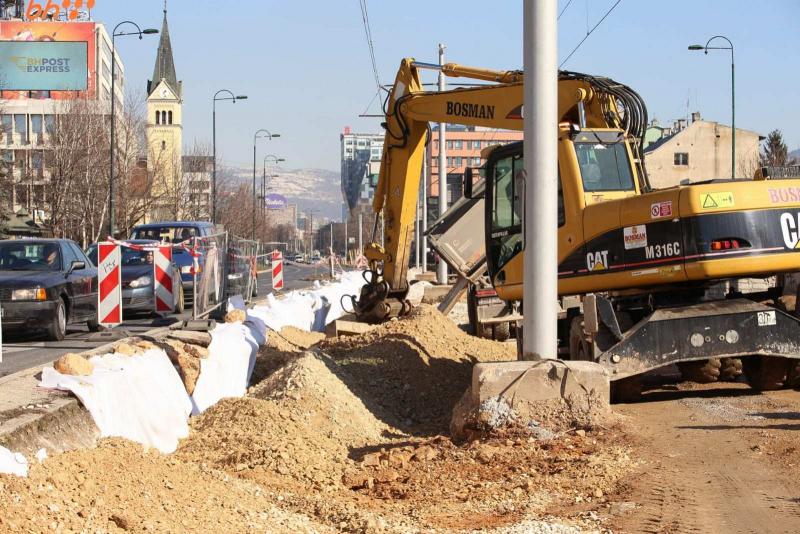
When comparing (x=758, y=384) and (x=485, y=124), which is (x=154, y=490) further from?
(x=485, y=124)

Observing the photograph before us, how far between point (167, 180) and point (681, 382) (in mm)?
54644

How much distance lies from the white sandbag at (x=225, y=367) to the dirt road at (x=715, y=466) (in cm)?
404

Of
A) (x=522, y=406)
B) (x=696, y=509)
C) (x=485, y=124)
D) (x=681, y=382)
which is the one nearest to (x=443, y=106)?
(x=485, y=124)

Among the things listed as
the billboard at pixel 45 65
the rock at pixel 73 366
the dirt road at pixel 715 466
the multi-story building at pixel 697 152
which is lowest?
the dirt road at pixel 715 466

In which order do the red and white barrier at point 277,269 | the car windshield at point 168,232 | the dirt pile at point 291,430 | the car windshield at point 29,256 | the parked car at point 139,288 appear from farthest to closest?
the red and white barrier at point 277,269, the car windshield at point 168,232, the parked car at point 139,288, the car windshield at point 29,256, the dirt pile at point 291,430

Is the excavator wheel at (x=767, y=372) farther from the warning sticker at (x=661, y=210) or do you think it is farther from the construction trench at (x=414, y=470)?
the warning sticker at (x=661, y=210)

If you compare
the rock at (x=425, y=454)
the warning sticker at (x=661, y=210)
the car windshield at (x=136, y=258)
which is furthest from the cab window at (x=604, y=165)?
the car windshield at (x=136, y=258)

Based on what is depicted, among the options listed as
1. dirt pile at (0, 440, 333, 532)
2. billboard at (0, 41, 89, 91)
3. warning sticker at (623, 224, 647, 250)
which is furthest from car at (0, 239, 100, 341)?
billboard at (0, 41, 89, 91)

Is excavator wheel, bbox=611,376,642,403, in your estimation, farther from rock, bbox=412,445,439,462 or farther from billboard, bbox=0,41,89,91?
billboard, bbox=0,41,89,91

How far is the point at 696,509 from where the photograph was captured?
22.6ft

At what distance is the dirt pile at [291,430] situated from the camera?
334 inches

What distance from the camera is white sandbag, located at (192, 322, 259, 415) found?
35.3 ft

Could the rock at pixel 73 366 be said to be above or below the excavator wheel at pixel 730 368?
above

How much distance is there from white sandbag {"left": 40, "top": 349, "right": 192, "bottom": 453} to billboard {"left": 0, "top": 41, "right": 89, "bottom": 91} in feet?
299
